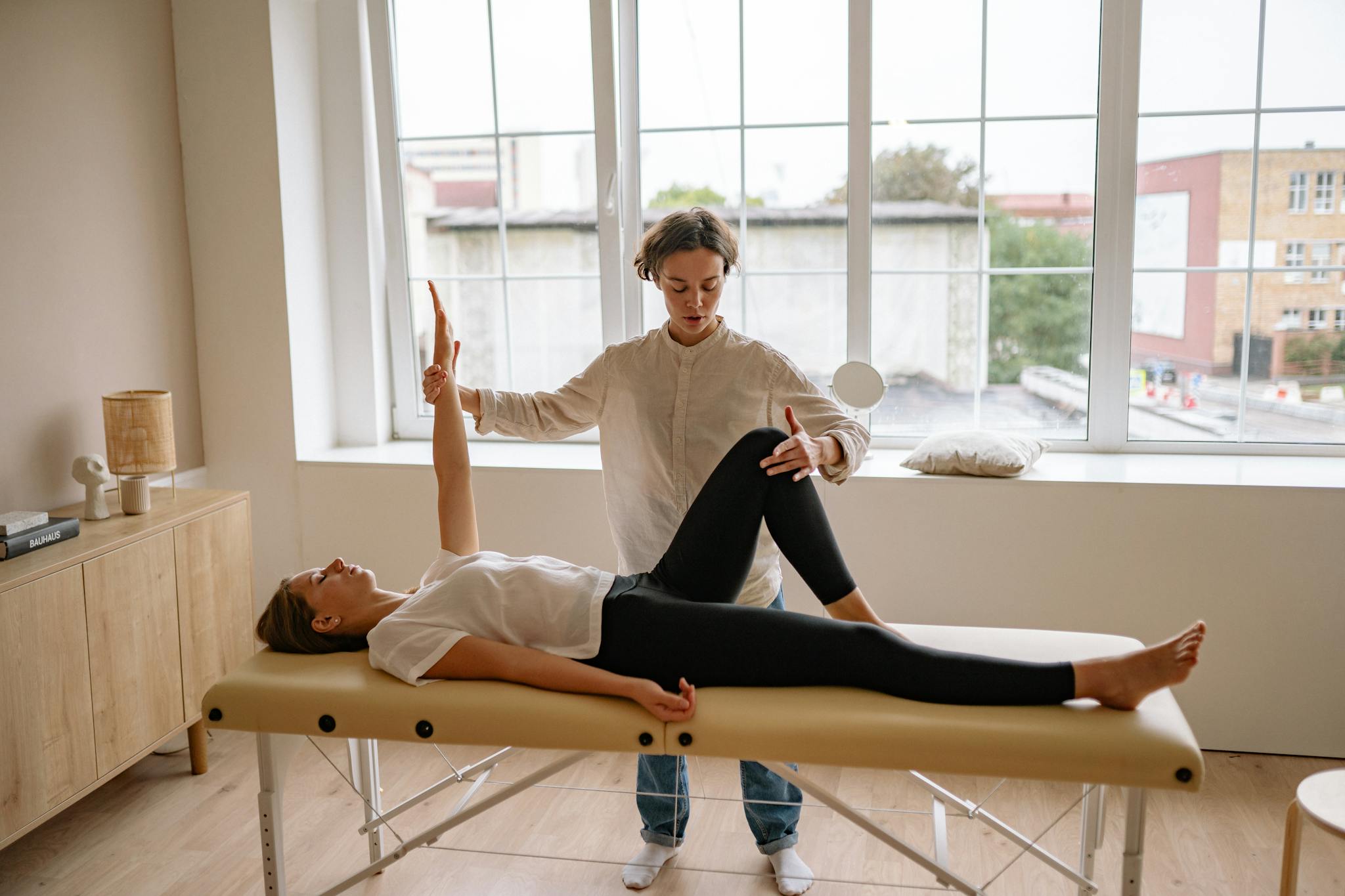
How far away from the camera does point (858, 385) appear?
2.96 metres

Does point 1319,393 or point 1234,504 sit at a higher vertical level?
point 1319,393

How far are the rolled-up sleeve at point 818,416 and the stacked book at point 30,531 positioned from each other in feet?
5.37

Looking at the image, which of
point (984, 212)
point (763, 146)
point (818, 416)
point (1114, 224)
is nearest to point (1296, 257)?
point (1114, 224)

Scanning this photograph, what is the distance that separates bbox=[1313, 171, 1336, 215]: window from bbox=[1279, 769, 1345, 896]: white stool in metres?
1.76

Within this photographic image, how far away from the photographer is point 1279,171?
3.00 m

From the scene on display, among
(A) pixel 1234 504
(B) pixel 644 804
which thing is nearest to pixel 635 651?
(B) pixel 644 804

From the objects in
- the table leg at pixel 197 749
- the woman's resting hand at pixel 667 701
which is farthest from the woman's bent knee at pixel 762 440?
the table leg at pixel 197 749

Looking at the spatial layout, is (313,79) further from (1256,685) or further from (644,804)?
(1256,685)

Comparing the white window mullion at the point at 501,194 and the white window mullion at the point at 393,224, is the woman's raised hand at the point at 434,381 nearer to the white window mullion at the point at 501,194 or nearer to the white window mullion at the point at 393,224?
the white window mullion at the point at 501,194

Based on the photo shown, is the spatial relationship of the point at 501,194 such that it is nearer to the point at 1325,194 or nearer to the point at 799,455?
the point at 799,455

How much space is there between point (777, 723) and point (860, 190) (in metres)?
1.95

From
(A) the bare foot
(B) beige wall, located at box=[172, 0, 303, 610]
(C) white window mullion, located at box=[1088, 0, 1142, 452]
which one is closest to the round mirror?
(C) white window mullion, located at box=[1088, 0, 1142, 452]

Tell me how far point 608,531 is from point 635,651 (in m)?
1.21

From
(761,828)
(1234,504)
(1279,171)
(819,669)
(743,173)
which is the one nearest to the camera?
(819,669)
